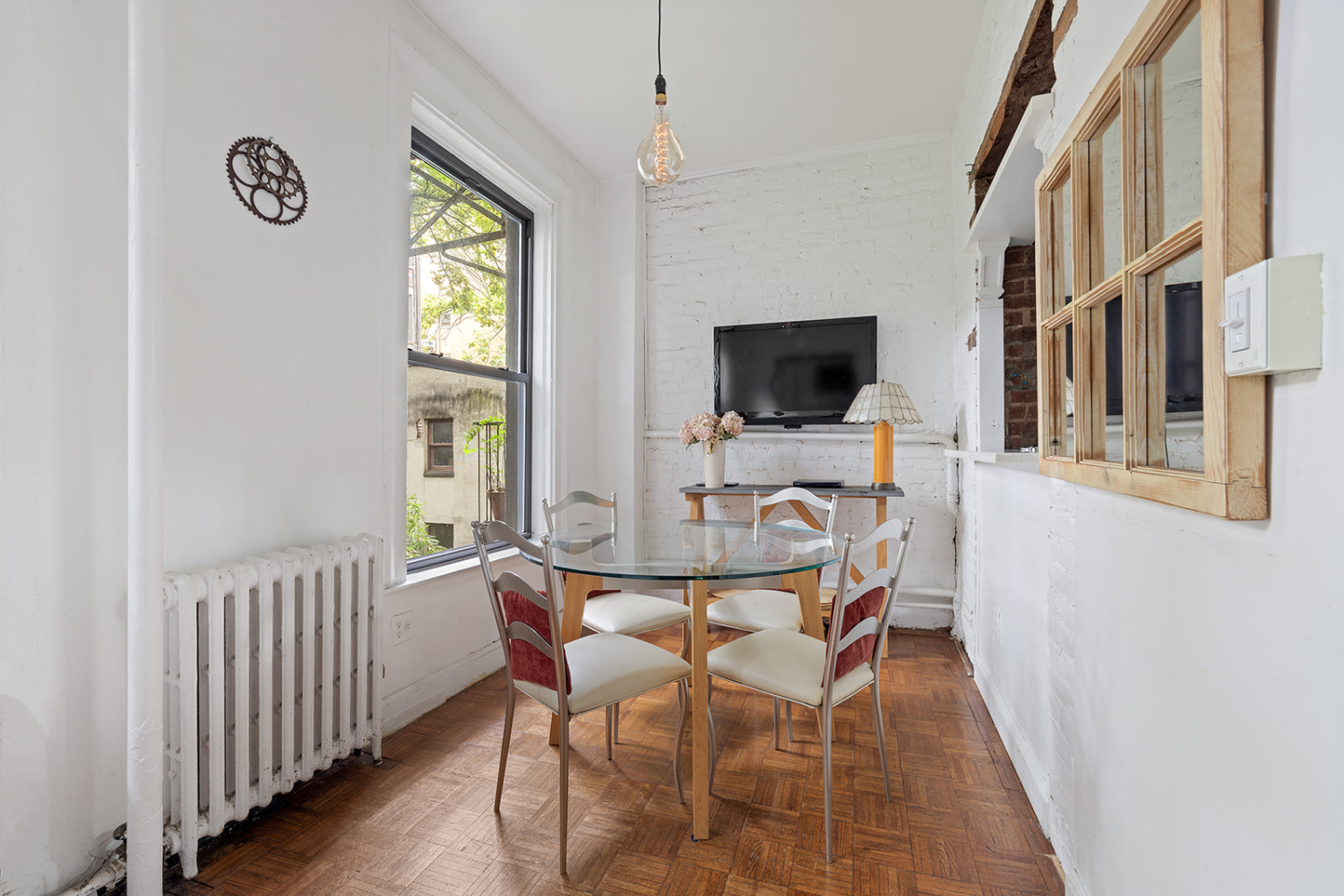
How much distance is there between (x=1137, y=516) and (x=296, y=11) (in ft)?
9.44

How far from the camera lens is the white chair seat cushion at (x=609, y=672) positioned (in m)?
1.72

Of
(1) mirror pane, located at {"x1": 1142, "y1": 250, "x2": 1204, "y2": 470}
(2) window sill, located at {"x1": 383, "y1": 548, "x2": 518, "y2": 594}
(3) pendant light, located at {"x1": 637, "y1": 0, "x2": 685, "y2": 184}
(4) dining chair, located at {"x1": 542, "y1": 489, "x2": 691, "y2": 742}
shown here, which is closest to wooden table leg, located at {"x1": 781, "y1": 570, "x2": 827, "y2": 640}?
(4) dining chair, located at {"x1": 542, "y1": 489, "x2": 691, "y2": 742}

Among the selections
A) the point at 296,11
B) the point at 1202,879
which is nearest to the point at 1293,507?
the point at 1202,879

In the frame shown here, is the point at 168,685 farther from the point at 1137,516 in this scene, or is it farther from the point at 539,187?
the point at 539,187

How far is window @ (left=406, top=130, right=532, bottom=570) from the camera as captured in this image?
2.79m

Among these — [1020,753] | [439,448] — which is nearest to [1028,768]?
[1020,753]

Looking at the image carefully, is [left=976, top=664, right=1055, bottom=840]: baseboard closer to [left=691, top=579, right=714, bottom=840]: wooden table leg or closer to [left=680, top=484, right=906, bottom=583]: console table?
[left=680, top=484, right=906, bottom=583]: console table

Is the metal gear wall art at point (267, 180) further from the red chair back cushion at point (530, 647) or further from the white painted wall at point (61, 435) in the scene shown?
the red chair back cushion at point (530, 647)

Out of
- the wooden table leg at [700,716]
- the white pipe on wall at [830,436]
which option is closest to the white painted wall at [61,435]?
the wooden table leg at [700,716]

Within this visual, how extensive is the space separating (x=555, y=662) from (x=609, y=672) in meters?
0.21

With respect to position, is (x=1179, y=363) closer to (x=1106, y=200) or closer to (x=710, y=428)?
(x=1106, y=200)

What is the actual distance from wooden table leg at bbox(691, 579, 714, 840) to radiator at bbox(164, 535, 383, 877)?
3.88 ft

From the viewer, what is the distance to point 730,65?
2.96m

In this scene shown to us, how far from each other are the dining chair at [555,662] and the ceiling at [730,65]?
2326 mm
